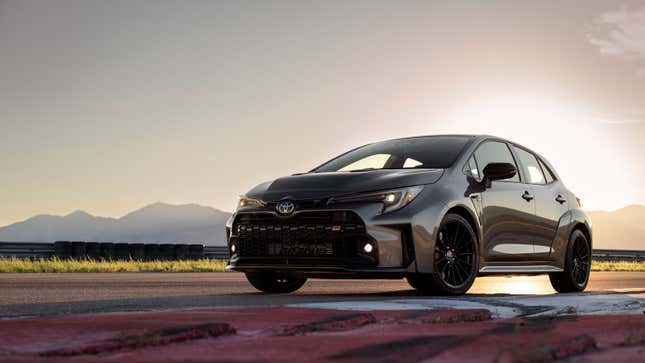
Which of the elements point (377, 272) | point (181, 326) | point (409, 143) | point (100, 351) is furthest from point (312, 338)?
point (409, 143)

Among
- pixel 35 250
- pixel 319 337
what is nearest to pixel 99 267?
pixel 35 250

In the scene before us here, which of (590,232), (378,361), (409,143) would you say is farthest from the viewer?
(590,232)

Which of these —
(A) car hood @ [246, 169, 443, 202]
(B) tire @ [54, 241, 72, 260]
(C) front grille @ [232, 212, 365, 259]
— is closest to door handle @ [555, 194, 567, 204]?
(A) car hood @ [246, 169, 443, 202]

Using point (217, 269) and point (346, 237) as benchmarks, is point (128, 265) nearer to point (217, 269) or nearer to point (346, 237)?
point (217, 269)

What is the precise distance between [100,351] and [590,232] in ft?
28.2

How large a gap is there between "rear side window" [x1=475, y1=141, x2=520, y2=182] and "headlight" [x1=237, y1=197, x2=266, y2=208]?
222 centimetres

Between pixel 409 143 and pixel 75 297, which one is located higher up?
pixel 409 143

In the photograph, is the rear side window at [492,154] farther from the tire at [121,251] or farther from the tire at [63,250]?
the tire at [63,250]

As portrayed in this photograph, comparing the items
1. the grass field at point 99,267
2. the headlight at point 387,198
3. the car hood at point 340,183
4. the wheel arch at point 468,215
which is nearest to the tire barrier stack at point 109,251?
the grass field at point 99,267

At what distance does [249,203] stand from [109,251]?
16378 millimetres

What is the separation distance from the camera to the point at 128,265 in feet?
64.7

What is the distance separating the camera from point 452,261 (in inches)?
321

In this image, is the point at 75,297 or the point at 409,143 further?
the point at 409,143

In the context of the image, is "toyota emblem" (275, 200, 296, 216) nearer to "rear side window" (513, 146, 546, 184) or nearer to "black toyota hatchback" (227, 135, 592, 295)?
"black toyota hatchback" (227, 135, 592, 295)
